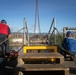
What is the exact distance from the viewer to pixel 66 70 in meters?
5.19

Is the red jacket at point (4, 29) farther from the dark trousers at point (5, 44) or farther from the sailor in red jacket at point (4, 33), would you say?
the dark trousers at point (5, 44)

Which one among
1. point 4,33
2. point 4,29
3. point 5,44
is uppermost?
point 4,29

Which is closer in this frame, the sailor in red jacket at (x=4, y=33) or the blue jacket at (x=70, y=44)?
the blue jacket at (x=70, y=44)

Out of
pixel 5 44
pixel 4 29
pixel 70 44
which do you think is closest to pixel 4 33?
pixel 4 29

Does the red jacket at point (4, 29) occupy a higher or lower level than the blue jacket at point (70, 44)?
higher

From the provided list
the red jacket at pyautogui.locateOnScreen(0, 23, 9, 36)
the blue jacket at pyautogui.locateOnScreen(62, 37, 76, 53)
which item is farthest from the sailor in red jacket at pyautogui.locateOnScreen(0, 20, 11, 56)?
the blue jacket at pyautogui.locateOnScreen(62, 37, 76, 53)

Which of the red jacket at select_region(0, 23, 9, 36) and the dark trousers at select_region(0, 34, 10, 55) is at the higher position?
the red jacket at select_region(0, 23, 9, 36)

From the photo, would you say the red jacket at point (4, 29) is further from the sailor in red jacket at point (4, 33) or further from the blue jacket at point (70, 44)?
the blue jacket at point (70, 44)

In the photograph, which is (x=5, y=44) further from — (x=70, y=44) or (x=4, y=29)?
(x=70, y=44)

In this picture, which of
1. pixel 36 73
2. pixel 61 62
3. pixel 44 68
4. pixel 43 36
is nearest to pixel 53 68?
pixel 44 68

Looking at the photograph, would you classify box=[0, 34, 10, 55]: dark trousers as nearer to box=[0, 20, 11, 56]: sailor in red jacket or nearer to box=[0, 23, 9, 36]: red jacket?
box=[0, 20, 11, 56]: sailor in red jacket

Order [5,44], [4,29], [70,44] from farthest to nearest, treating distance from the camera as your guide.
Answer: [5,44], [4,29], [70,44]

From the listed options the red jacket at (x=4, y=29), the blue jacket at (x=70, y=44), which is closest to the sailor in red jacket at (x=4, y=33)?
the red jacket at (x=4, y=29)

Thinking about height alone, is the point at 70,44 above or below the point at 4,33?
below
